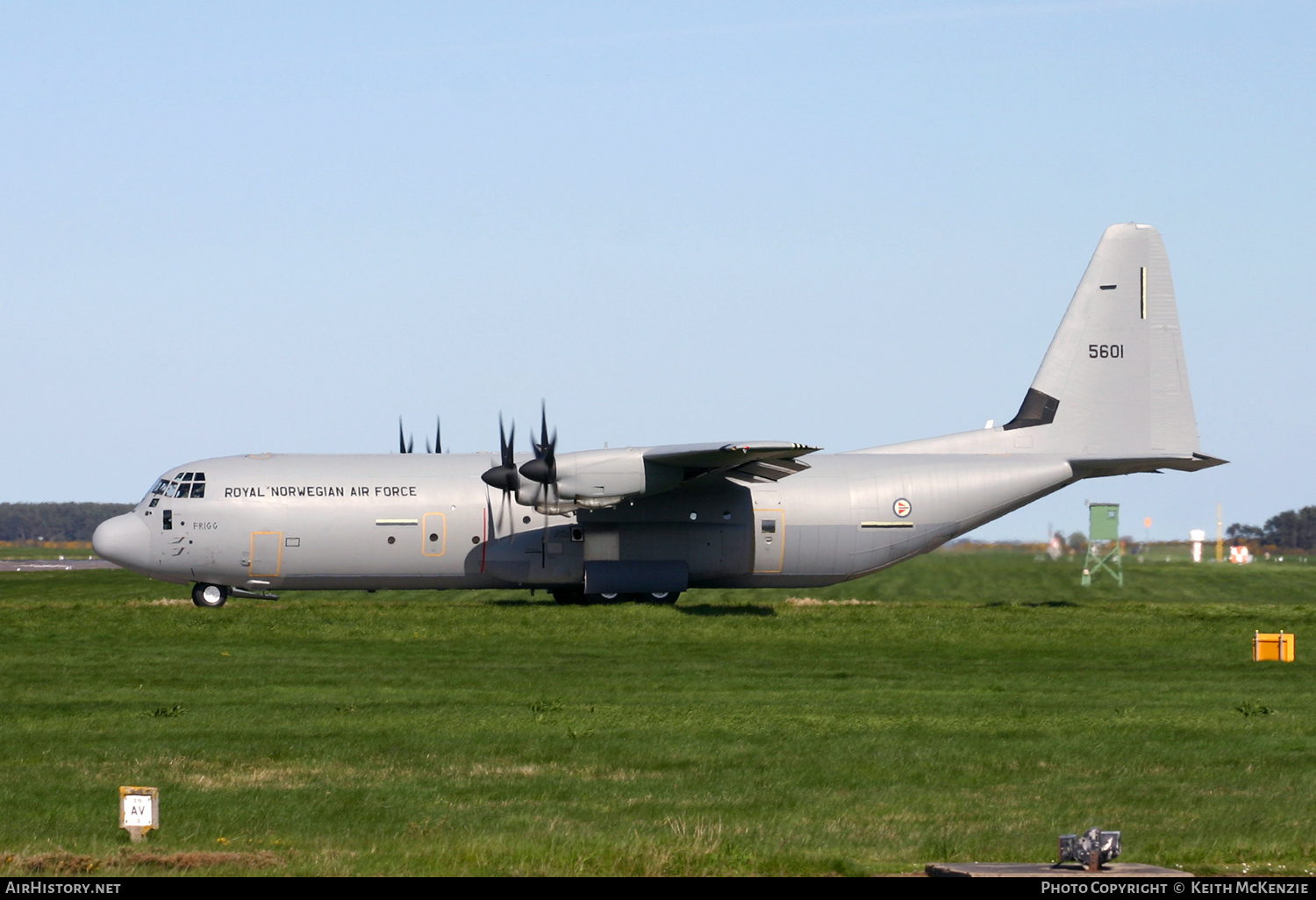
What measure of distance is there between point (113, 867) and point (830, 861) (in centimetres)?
552

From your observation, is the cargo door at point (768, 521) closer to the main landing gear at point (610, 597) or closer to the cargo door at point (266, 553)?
the main landing gear at point (610, 597)

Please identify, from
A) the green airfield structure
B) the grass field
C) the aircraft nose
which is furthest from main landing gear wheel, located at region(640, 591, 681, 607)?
the green airfield structure

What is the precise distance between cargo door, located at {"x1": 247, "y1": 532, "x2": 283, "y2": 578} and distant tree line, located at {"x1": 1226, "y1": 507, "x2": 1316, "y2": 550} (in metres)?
87.7

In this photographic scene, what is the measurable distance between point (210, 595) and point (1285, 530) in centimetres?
10316

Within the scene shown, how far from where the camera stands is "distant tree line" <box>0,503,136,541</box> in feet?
552

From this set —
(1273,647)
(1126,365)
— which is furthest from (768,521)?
(1273,647)

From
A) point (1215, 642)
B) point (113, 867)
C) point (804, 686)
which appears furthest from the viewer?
point (1215, 642)

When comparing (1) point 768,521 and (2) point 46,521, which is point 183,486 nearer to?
(1) point 768,521

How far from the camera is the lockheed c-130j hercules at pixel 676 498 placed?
35125mm

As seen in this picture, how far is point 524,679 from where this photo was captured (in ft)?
76.9

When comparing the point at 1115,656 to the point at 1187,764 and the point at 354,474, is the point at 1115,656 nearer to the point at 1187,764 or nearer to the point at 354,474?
the point at 1187,764

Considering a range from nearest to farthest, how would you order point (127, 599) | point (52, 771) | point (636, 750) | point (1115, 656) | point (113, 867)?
1. point (113, 867)
2. point (52, 771)
3. point (636, 750)
4. point (1115, 656)
5. point (127, 599)

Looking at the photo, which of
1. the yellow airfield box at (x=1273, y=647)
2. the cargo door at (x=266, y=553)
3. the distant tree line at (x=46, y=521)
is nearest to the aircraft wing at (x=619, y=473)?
the cargo door at (x=266, y=553)

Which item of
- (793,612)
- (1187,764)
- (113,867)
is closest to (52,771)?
(113,867)
